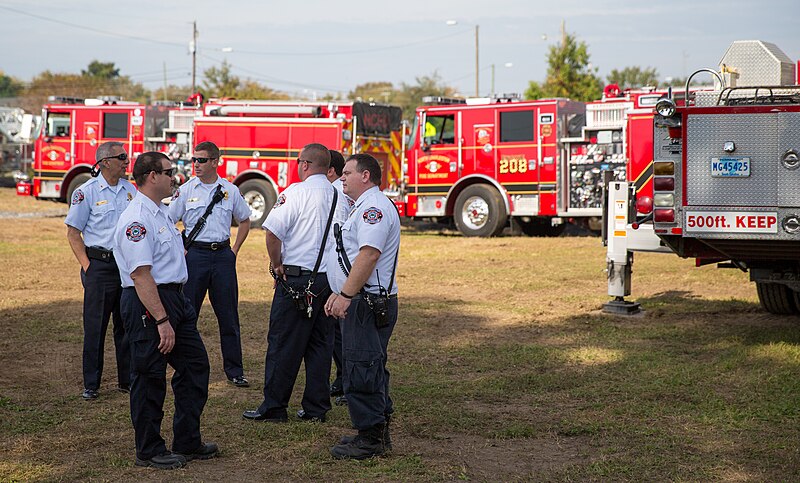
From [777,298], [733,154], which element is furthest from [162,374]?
[777,298]

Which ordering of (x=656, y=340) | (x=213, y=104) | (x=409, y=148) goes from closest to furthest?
(x=656, y=340) → (x=409, y=148) → (x=213, y=104)

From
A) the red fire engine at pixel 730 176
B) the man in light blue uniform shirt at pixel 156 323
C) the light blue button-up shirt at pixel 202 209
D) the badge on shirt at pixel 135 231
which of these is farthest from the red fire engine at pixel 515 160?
the badge on shirt at pixel 135 231

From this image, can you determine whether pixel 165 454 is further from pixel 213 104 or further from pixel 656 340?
pixel 213 104

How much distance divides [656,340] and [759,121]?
8.60 feet

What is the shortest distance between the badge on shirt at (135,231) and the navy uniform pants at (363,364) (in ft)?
3.87

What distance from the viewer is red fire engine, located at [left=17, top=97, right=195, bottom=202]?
23156 mm

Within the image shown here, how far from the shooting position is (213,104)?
22.3m

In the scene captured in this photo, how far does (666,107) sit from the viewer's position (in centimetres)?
777

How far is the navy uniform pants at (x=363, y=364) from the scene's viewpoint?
5.52m

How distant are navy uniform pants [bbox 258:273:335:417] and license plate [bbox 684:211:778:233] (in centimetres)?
315

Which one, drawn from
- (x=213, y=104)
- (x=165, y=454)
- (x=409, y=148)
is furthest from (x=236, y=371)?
(x=213, y=104)

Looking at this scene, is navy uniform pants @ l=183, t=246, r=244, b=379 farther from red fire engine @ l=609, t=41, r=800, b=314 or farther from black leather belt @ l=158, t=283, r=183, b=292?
red fire engine @ l=609, t=41, r=800, b=314

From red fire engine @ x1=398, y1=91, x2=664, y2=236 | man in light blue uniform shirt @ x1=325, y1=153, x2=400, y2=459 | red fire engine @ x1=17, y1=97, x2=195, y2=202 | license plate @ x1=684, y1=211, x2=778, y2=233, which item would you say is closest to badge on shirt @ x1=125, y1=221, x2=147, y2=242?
man in light blue uniform shirt @ x1=325, y1=153, x2=400, y2=459

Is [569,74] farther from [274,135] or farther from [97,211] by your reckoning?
[97,211]
